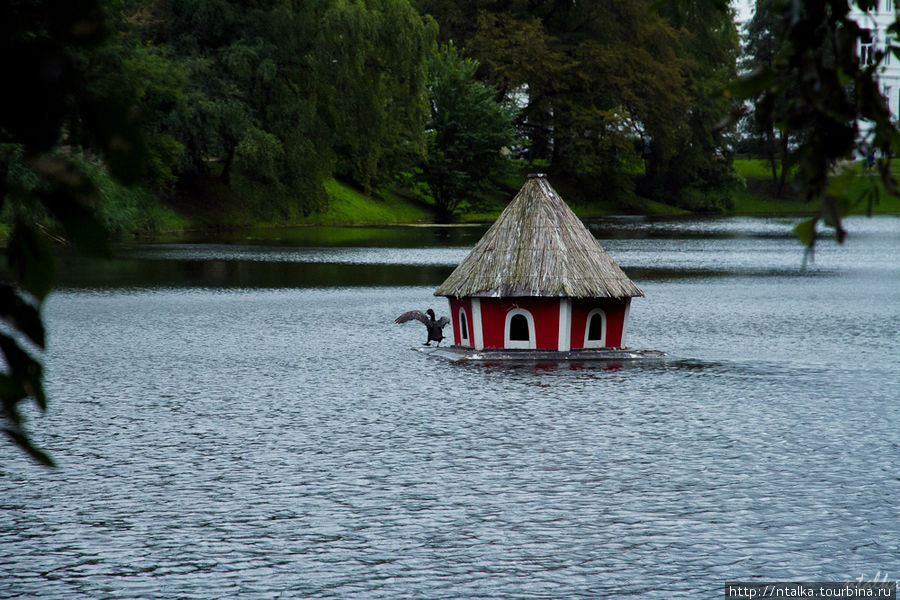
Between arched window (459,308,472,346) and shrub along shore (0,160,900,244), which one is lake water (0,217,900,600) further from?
shrub along shore (0,160,900,244)

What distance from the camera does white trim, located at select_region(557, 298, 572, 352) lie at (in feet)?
70.4

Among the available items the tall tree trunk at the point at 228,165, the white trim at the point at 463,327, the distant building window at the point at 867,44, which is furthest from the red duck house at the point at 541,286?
the tall tree trunk at the point at 228,165

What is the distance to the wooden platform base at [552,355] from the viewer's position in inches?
834

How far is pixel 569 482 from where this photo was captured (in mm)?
11609

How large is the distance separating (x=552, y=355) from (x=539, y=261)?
1632 mm

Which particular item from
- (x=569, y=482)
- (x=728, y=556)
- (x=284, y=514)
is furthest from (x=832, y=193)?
(x=569, y=482)

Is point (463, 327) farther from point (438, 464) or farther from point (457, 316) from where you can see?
point (438, 464)

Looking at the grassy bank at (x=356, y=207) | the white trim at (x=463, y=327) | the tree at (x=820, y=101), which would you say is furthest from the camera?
the grassy bank at (x=356, y=207)

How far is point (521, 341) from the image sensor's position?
72.3 feet

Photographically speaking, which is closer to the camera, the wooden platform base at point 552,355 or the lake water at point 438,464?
the lake water at point 438,464

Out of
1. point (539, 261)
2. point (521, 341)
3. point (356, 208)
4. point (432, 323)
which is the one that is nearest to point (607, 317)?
point (521, 341)

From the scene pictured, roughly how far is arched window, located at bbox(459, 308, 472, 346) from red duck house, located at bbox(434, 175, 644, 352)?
26 cm

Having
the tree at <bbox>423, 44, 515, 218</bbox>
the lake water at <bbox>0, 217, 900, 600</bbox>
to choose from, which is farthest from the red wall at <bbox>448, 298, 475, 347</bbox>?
the tree at <bbox>423, 44, 515, 218</bbox>

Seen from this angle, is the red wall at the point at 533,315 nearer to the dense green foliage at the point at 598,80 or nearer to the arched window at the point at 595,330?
the arched window at the point at 595,330
